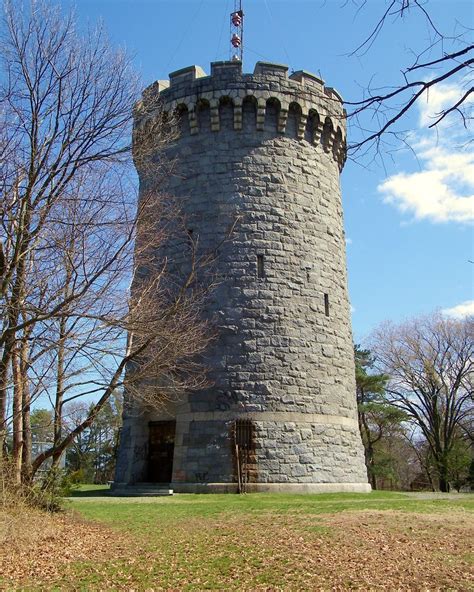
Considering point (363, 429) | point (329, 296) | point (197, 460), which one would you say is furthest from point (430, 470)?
point (197, 460)

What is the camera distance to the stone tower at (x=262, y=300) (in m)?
13.5

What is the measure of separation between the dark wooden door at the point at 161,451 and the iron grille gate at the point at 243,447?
6.99 ft

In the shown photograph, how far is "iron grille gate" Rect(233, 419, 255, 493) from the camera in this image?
1291 cm

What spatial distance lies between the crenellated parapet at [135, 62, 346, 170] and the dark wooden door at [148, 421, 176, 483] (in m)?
7.92

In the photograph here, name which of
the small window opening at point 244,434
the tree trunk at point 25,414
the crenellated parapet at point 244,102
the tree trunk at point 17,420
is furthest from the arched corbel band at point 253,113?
the tree trunk at point 17,420

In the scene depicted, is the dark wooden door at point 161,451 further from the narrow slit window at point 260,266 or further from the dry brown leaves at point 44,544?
the dry brown leaves at point 44,544

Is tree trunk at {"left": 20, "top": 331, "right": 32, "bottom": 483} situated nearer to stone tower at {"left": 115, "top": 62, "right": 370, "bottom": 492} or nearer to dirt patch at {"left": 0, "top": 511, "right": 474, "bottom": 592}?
dirt patch at {"left": 0, "top": 511, "right": 474, "bottom": 592}

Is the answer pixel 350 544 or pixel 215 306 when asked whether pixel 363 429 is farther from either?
pixel 350 544

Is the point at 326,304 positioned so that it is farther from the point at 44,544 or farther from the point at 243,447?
the point at 44,544

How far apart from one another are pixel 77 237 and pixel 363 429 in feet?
99.6

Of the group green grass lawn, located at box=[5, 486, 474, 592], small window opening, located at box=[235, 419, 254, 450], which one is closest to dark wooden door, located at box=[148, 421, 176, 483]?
small window opening, located at box=[235, 419, 254, 450]

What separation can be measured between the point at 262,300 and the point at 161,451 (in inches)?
180

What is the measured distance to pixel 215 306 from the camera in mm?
14484

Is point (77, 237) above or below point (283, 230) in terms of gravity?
below
